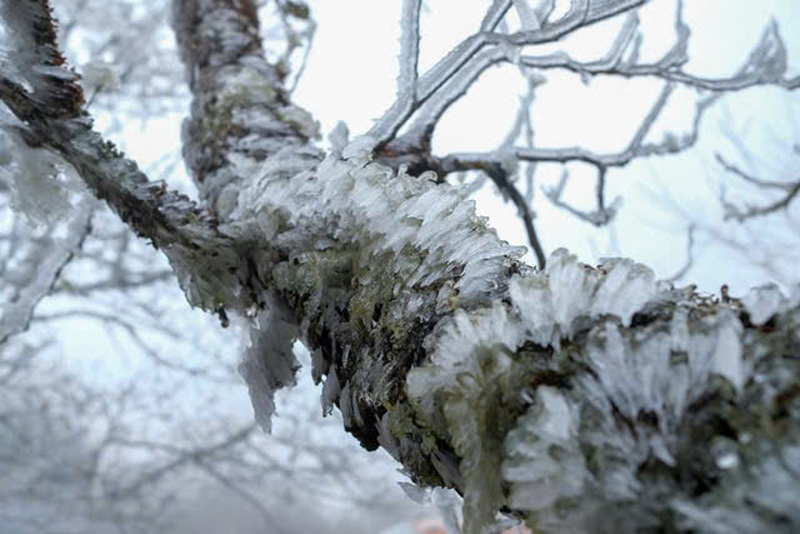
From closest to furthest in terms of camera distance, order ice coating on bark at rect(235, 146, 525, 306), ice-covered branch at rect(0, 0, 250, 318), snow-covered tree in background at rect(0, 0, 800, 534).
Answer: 1. snow-covered tree in background at rect(0, 0, 800, 534)
2. ice coating on bark at rect(235, 146, 525, 306)
3. ice-covered branch at rect(0, 0, 250, 318)

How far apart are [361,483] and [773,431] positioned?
541cm

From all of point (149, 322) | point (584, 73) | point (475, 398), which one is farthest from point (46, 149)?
point (149, 322)

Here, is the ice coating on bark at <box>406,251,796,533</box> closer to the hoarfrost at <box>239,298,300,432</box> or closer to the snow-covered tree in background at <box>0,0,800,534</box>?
the snow-covered tree in background at <box>0,0,800,534</box>

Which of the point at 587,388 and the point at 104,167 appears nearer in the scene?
the point at 587,388

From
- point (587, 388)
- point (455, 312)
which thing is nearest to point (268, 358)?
point (455, 312)

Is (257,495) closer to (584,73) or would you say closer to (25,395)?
(25,395)

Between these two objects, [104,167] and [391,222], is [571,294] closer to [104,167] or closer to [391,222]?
[391,222]

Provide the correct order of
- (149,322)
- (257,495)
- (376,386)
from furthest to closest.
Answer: (257,495)
(149,322)
(376,386)

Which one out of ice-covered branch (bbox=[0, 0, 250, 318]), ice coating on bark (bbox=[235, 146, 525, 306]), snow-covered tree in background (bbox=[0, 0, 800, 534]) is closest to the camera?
snow-covered tree in background (bbox=[0, 0, 800, 534])

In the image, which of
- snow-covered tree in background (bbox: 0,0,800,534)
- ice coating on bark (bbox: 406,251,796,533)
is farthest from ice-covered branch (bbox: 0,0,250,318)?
ice coating on bark (bbox: 406,251,796,533)

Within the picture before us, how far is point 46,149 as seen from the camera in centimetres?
79

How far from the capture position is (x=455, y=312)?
17.1 inches

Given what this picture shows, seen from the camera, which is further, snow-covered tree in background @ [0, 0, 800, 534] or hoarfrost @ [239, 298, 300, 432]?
hoarfrost @ [239, 298, 300, 432]

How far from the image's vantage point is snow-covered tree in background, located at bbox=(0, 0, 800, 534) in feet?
0.95
